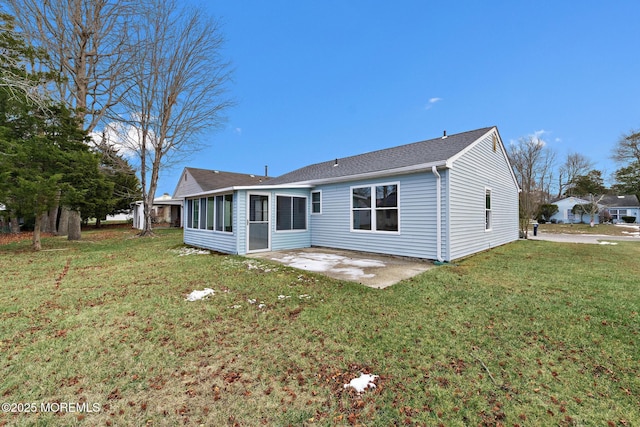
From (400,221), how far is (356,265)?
6.82ft

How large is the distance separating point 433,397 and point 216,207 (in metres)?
9.57

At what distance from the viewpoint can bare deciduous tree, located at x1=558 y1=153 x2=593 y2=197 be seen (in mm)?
34281

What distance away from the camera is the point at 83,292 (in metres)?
4.93

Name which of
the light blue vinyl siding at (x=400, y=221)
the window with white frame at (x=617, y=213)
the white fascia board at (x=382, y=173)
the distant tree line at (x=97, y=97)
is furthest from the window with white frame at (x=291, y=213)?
the window with white frame at (x=617, y=213)

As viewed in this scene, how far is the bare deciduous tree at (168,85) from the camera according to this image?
14.6 m

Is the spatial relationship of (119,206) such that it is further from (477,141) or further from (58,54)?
(477,141)

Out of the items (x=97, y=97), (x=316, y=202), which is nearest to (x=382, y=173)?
(x=316, y=202)

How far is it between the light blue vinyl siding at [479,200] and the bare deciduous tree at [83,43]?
14886 mm

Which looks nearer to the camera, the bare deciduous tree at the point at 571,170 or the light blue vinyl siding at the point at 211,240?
the light blue vinyl siding at the point at 211,240

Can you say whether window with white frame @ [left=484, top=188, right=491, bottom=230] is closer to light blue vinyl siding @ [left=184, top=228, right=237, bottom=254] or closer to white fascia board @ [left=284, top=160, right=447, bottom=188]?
white fascia board @ [left=284, top=160, right=447, bottom=188]

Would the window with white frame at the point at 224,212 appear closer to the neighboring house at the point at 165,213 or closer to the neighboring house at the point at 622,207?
the neighboring house at the point at 165,213

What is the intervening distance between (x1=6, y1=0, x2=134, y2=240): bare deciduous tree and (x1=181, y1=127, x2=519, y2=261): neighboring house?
8.16 metres

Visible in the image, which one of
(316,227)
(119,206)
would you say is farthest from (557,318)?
(119,206)

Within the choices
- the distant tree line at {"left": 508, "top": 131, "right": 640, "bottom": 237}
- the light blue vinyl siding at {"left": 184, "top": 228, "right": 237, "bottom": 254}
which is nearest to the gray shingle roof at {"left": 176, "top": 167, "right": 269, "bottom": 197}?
the light blue vinyl siding at {"left": 184, "top": 228, "right": 237, "bottom": 254}
